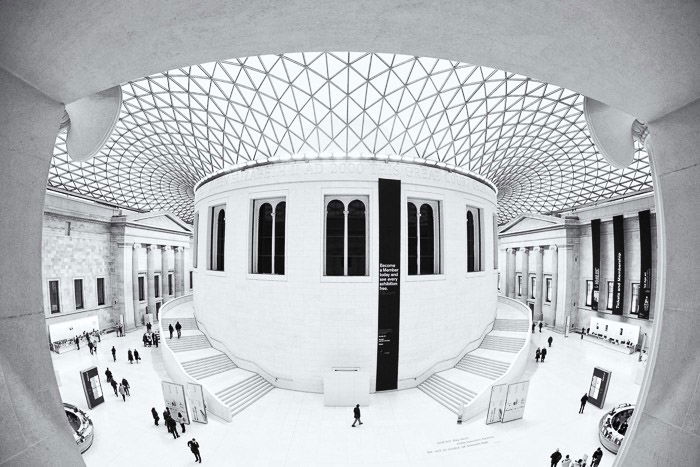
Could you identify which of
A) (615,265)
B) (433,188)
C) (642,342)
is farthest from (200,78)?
(642,342)

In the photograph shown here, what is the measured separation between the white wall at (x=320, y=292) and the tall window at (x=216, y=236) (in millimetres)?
2014

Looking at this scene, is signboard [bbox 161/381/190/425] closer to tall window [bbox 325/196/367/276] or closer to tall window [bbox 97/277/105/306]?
tall window [bbox 325/196/367/276]

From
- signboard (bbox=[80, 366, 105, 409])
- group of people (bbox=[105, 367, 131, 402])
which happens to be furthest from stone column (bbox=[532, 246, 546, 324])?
signboard (bbox=[80, 366, 105, 409])

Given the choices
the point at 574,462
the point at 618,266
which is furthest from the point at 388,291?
the point at 618,266

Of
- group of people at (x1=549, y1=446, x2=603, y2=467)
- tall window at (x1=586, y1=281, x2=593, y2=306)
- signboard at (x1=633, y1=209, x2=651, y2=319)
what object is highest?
signboard at (x1=633, y1=209, x2=651, y2=319)

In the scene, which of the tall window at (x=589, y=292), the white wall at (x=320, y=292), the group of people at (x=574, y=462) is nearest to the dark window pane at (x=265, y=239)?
the white wall at (x=320, y=292)

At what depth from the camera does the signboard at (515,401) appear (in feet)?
47.6

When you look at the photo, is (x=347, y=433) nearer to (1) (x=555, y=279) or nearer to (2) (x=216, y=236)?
(2) (x=216, y=236)

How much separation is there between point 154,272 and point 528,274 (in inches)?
1978

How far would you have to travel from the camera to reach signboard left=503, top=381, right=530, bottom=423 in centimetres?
1451

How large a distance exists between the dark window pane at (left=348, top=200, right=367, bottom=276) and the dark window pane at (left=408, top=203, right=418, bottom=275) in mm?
3182

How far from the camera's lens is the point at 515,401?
48.1ft

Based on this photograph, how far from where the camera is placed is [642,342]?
2744 centimetres

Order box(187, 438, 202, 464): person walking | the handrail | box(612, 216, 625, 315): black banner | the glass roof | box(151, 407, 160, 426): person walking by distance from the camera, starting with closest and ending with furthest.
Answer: box(187, 438, 202, 464): person walking
box(151, 407, 160, 426): person walking
the handrail
the glass roof
box(612, 216, 625, 315): black banner
